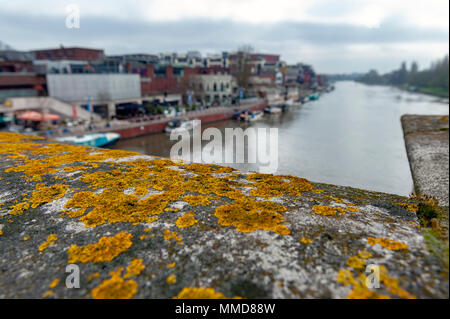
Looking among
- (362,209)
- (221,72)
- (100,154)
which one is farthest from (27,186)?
(221,72)

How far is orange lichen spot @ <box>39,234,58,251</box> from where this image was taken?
2.85 metres

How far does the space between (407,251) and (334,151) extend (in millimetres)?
29976

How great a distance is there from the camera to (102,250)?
8.95 feet

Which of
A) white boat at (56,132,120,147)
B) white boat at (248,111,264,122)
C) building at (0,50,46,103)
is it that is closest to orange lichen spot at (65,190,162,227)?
white boat at (56,132,120,147)

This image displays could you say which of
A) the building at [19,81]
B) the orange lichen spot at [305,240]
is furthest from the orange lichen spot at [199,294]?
the building at [19,81]

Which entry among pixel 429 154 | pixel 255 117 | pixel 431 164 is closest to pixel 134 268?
pixel 431 164

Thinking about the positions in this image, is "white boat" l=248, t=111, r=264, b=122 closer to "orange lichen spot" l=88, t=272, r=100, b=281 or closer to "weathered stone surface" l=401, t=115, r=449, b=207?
"weathered stone surface" l=401, t=115, r=449, b=207

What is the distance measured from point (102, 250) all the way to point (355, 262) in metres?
2.34

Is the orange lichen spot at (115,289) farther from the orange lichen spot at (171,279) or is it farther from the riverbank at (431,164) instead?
the riverbank at (431,164)

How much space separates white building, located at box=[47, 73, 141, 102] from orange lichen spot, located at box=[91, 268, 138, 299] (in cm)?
4256

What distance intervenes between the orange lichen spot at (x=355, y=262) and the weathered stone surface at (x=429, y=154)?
3919 millimetres

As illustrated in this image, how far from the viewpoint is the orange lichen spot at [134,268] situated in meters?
2.39

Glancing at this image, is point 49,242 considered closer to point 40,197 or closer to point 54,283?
point 54,283

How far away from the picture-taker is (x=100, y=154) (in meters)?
6.41
